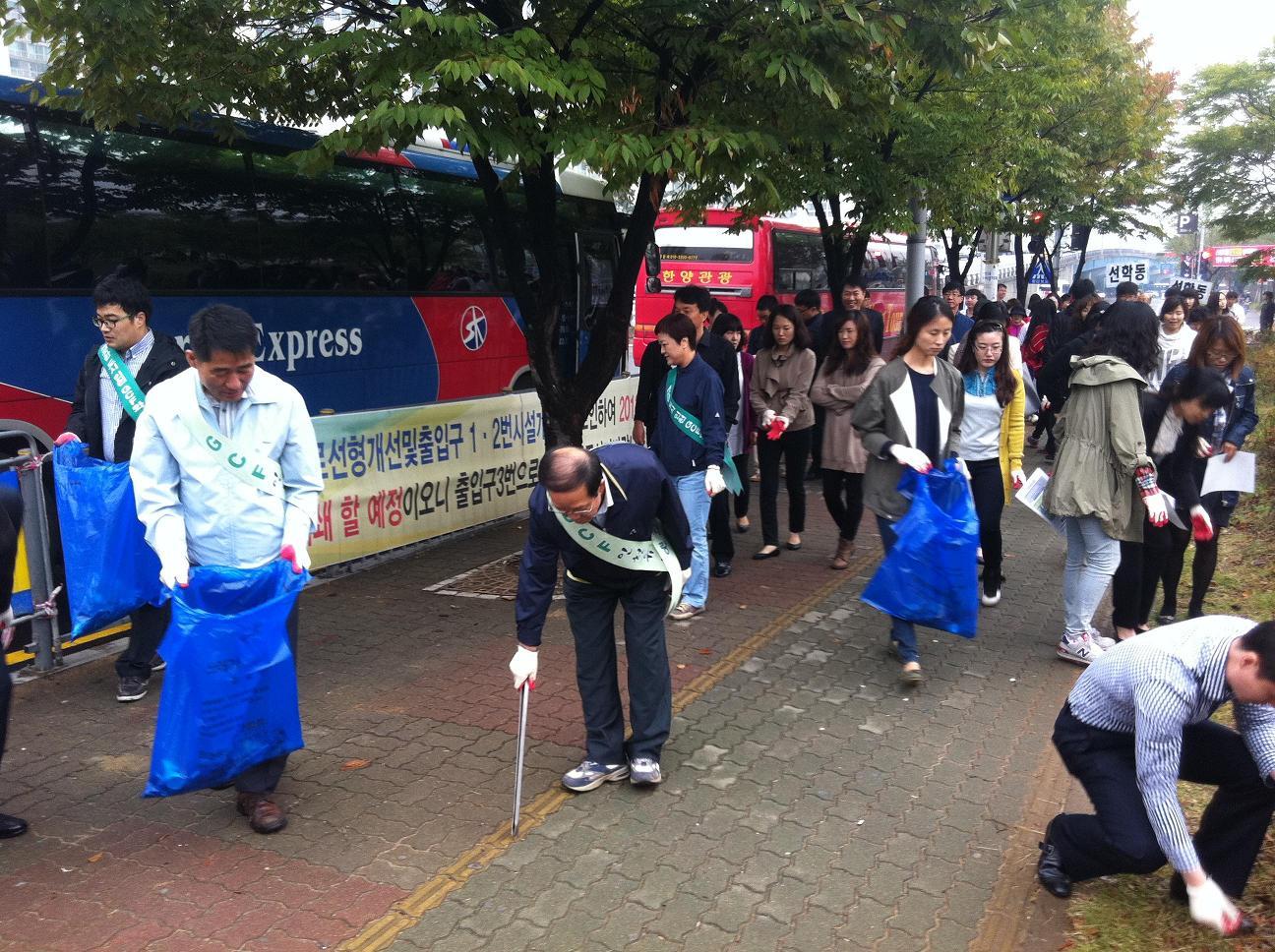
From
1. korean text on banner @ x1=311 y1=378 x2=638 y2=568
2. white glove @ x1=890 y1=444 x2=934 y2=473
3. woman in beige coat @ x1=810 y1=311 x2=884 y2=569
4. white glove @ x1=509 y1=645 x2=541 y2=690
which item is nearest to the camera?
white glove @ x1=509 y1=645 x2=541 y2=690

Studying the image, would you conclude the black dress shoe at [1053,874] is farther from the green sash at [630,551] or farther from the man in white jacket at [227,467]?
the man in white jacket at [227,467]

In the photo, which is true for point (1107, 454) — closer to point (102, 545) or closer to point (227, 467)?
point (227, 467)

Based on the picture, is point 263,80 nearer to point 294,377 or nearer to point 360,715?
point 294,377

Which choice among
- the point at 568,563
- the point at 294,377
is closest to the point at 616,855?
the point at 568,563

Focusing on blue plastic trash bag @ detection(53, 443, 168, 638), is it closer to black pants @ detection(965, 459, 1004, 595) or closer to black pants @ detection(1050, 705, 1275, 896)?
black pants @ detection(1050, 705, 1275, 896)

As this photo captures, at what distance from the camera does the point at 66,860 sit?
368cm

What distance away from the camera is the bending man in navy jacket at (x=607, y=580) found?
12.0ft

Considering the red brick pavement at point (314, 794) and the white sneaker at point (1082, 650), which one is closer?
the red brick pavement at point (314, 794)

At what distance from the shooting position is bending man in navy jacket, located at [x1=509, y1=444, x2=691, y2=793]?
3645 millimetres

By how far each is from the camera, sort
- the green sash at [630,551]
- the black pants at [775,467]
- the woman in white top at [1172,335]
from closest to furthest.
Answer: the green sash at [630,551]
the black pants at [775,467]
the woman in white top at [1172,335]

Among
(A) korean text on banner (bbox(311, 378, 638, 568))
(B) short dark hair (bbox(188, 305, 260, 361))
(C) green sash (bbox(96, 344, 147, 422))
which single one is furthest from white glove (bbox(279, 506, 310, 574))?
(A) korean text on banner (bbox(311, 378, 638, 568))

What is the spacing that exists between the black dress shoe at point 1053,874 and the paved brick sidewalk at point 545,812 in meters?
0.19

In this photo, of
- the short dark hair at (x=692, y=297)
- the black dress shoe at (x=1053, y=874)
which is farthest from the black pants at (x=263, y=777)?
the short dark hair at (x=692, y=297)

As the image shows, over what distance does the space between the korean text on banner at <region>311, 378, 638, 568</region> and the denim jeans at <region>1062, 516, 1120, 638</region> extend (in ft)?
14.8
